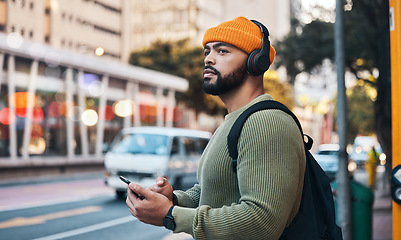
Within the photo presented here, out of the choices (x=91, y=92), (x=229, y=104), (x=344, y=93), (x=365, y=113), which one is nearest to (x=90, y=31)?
(x=365, y=113)

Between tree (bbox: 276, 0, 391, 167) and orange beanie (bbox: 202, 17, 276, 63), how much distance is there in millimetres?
7774

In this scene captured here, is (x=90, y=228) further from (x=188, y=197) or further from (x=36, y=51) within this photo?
(x=36, y=51)

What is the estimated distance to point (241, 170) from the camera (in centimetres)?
166

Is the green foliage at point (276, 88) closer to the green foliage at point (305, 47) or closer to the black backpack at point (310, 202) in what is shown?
the green foliage at point (305, 47)

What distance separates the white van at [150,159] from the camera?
12.4 metres

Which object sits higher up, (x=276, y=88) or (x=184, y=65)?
(x=184, y=65)

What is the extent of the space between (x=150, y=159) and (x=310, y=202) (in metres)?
10.9

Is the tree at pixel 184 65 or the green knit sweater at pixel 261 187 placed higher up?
the tree at pixel 184 65

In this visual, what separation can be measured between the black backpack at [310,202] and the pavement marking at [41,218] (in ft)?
25.9

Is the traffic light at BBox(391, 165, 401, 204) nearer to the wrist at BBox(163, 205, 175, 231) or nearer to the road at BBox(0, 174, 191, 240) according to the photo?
the wrist at BBox(163, 205, 175, 231)

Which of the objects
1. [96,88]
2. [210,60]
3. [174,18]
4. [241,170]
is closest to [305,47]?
[96,88]

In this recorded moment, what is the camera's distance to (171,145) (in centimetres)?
1315

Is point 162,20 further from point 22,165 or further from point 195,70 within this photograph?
point 22,165

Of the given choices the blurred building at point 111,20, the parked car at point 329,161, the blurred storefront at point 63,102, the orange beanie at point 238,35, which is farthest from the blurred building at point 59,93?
the parked car at point 329,161
